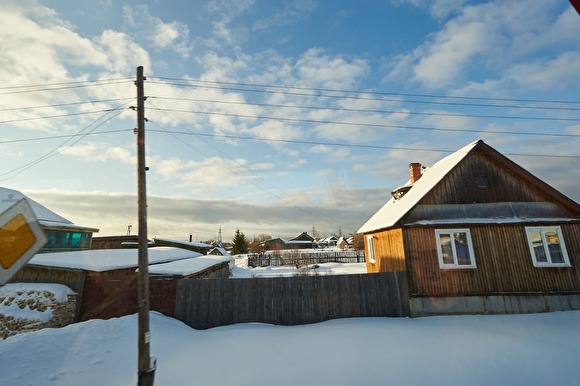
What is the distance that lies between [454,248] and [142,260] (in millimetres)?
13111

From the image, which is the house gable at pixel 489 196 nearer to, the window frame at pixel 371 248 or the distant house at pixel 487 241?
the distant house at pixel 487 241

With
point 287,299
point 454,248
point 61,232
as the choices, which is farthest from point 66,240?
point 454,248

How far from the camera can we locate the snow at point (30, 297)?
41.1ft

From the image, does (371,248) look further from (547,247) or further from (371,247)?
(547,247)

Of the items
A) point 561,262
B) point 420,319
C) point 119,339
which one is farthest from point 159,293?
point 561,262

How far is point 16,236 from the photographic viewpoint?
191 cm

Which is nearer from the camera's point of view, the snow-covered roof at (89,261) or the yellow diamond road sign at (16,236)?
the yellow diamond road sign at (16,236)

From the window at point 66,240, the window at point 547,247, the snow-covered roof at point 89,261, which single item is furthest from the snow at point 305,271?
the window at point 66,240

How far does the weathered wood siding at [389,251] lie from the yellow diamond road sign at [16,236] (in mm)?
13623

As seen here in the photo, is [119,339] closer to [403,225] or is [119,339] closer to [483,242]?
[403,225]

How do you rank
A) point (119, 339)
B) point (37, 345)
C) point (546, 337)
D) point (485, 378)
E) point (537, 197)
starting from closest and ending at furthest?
1. point (485, 378)
2. point (37, 345)
3. point (119, 339)
4. point (546, 337)
5. point (537, 197)

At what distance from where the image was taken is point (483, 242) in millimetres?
13258

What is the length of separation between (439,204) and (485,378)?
8535 millimetres

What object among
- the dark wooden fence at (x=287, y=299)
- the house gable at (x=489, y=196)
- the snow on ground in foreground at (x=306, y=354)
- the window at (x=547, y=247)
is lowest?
the snow on ground in foreground at (x=306, y=354)
